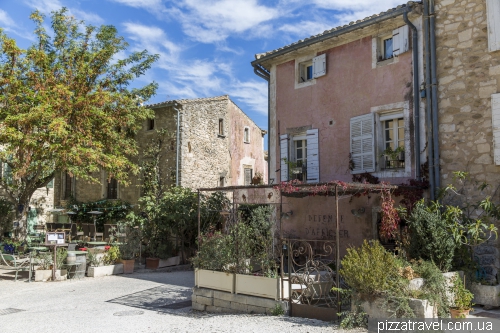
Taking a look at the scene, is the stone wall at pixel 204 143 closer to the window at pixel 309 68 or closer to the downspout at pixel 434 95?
the window at pixel 309 68

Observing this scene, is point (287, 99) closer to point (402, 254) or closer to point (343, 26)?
point (343, 26)

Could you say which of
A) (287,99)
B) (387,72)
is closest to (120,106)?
(287,99)

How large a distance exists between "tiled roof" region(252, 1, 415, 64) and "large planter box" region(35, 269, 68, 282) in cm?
779

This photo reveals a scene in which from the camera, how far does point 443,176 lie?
9266 mm

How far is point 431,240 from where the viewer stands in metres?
7.77

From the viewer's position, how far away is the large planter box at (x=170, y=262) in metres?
14.5

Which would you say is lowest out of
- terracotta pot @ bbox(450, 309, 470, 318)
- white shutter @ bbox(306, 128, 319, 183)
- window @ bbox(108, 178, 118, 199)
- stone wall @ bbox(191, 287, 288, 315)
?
stone wall @ bbox(191, 287, 288, 315)

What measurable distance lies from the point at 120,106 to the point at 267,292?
10671 mm

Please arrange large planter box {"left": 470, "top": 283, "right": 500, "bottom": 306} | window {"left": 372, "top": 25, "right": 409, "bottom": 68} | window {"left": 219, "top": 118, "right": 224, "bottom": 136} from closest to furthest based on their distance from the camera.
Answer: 1. large planter box {"left": 470, "top": 283, "right": 500, "bottom": 306}
2. window {"left": 372, "top": 25, "right": 409, "bottom": 68}
3. window {"left": 219, "top": 118, "right": 224, "bottom": 136}

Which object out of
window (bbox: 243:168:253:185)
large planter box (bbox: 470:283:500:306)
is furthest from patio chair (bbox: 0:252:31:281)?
window (bbox: 243:168:253:185)

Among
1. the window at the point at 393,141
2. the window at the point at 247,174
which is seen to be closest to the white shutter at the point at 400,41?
the window at the point at 393,141

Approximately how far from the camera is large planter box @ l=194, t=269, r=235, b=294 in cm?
830

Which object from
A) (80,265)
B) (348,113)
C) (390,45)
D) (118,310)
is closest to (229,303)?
(118,310)

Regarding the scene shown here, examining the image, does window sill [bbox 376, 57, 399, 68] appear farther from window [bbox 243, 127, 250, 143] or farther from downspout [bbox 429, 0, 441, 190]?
window [bbox 243, 127, 250, 143]
